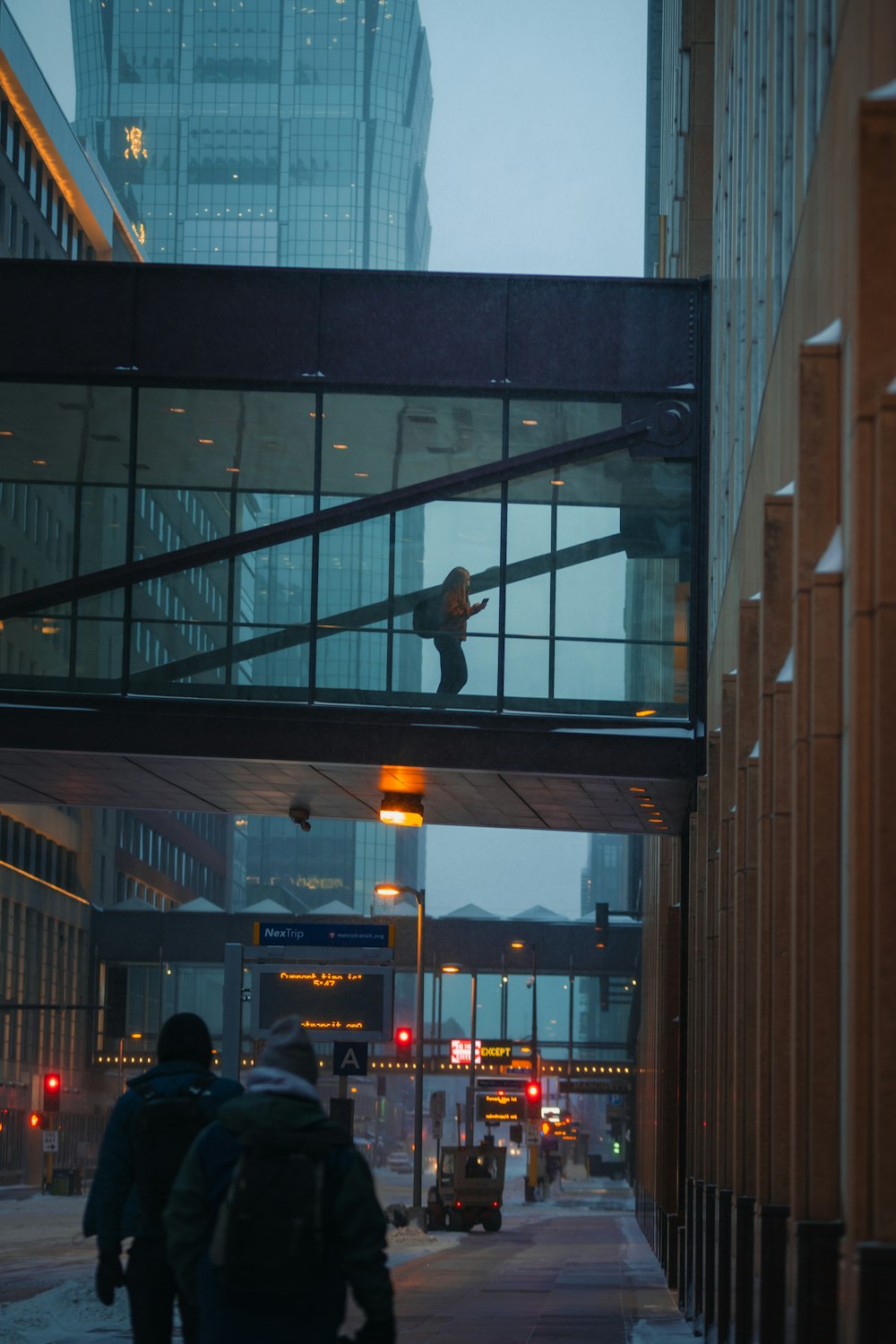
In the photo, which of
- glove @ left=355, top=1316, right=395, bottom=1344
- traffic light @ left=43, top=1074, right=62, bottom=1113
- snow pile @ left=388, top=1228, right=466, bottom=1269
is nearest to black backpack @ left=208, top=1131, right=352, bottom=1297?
glove @ left=355, top=1316, right=395, bottom=1344

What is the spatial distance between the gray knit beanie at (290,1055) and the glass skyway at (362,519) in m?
15.2

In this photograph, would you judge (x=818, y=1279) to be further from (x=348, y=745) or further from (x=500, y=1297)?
(x=500, y=1297)

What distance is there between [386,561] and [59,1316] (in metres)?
8.74

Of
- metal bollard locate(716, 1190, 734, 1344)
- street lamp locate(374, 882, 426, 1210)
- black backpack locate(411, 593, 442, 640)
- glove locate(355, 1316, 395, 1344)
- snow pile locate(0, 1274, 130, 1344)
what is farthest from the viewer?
street lamp locate(374, 882, 426, 1210)

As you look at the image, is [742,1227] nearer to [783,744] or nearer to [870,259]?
[783,744]

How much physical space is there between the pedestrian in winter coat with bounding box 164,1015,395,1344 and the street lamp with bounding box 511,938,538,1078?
66.8m

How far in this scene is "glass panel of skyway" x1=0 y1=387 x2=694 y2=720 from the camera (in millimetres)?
22125

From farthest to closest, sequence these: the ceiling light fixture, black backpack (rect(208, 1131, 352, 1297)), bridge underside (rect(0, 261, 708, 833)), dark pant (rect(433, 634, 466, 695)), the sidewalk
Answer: the ceiling light fixture
dark pant (rect(433, 634, 466, 695))
bridge underside (rect(0, 261, 708, 833))
the sidewalk
black backpack (rect(208, 1131, 352, 1297))

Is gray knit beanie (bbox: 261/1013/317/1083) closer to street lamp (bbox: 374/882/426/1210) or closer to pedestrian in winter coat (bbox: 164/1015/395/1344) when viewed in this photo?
pedestrian in winter coat (bbox: 164/1015/395/1344)

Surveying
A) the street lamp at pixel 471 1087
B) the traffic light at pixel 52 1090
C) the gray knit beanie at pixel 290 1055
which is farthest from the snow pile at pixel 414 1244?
the gray knit beanie at pixel 290 1055

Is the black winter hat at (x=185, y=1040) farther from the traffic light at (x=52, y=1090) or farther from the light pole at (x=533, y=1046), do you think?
the light pole at (x=533, y=1046)

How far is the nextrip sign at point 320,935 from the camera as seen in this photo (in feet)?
77.2

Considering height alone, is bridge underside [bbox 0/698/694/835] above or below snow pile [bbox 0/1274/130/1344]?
above

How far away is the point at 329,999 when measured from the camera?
23.5 m
